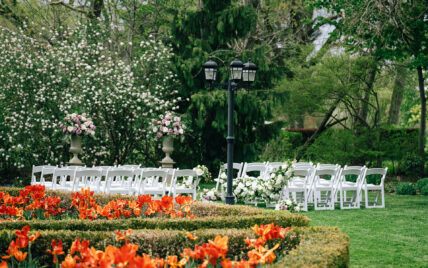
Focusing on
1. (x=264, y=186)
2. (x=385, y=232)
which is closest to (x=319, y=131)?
(x=264, y=186)

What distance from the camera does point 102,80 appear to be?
1555 centimetres

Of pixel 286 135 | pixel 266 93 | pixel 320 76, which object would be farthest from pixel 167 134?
pixel 286 135

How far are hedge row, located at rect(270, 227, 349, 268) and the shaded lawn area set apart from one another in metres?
1.25

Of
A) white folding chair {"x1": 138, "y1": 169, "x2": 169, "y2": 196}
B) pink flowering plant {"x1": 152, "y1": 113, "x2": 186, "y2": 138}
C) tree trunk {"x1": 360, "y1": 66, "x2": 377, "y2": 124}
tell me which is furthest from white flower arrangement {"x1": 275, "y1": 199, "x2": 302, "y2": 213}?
tree trunk {"x1": 360, "y1": 66, "x2": 377, "y2": 124}

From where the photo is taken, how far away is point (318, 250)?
11.2 ft

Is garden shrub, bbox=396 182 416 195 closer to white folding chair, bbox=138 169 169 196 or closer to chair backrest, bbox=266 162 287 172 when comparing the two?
chair backrest, bbox=266 162 287 172

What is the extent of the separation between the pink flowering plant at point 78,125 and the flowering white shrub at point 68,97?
1.17m

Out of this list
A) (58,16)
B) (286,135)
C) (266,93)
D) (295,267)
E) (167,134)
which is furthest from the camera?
(286,135)

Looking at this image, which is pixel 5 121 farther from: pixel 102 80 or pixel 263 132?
pixel 263 132

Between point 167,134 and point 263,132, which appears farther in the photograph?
point 263,132

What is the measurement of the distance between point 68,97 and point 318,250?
12.8m

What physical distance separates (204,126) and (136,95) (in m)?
2.83

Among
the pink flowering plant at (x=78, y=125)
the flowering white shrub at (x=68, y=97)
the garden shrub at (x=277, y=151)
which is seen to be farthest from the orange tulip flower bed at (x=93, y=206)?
the garden shrub at (x=277, y=151)

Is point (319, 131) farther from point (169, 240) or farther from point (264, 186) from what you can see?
point (169, 240)
